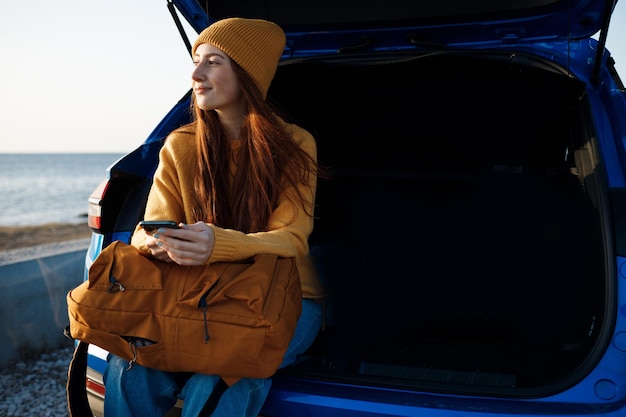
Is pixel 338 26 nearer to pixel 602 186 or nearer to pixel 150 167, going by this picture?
pixel 150 167

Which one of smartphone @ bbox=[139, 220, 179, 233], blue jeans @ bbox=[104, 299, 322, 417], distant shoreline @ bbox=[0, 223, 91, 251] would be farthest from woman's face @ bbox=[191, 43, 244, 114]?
distant shoreline @ bbox=[0, 223, 91, 251]

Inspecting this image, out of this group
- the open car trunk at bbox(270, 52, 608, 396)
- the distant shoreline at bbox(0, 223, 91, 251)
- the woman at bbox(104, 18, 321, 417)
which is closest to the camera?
the woman at bbox(104, 18, 321, 417)

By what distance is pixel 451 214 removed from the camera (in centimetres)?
253

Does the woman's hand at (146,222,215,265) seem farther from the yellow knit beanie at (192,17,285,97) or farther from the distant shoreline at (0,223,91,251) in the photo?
the distant shoreline at (0,223,91,251)

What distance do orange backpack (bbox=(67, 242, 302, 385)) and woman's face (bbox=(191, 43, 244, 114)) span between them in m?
0.56

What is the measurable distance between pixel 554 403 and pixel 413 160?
1.52m

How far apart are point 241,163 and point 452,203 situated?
1229 millimetres

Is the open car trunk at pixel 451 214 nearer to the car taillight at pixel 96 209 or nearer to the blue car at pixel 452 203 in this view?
the blue car at pixel 452 203

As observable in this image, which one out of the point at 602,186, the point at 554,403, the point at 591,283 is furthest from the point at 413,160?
the point at 554,403

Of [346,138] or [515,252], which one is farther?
[346,138]

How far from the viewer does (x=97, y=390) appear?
1517 millimetres

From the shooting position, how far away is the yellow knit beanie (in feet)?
5.41

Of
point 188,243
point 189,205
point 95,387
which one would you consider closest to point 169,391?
point 95,387

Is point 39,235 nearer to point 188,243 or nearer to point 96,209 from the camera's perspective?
point 96,209
